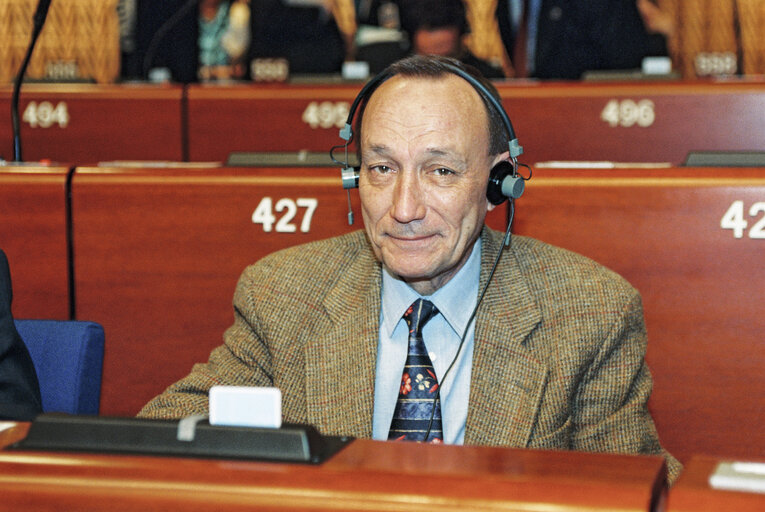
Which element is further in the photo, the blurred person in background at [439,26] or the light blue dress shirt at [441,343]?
the blurred person in background at [439,26]

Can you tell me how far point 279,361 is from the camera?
59.2 inches

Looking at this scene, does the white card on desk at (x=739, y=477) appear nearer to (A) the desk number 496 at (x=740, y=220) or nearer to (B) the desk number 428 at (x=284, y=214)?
(A) the desk number 496 at (x=740, y=220)

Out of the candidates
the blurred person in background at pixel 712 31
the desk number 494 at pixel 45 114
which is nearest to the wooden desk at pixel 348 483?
the desk number 494 at pixel 45 114

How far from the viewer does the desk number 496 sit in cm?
182

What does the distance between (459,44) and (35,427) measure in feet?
12.0

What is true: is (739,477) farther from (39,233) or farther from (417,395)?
(39,233)

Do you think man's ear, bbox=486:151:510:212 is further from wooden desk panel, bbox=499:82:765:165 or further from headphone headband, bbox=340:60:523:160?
wooden desk panel, bbox=499:82:765:165

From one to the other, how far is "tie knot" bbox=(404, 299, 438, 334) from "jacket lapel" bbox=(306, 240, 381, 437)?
0.16ft

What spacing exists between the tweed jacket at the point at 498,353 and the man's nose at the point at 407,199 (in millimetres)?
175

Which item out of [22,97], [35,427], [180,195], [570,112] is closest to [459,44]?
[570,112]

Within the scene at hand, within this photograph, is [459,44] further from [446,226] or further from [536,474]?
[536,474]

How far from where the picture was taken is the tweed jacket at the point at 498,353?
1.41 metres

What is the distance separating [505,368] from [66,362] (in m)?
0.68

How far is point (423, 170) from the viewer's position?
1.44 m
